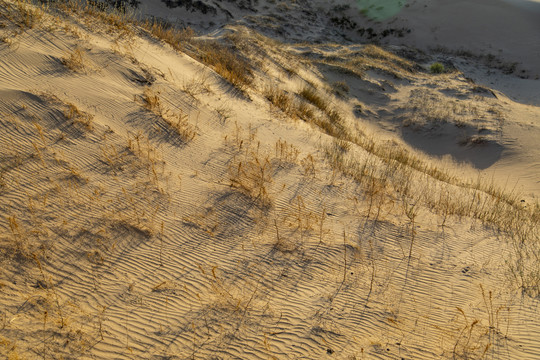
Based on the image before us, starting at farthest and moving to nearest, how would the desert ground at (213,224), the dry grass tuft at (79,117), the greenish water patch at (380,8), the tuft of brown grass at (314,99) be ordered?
1. the greenish water patch at (380,8)
2. the tuft of brown grass at (314,99)
3. the dry grass tuft at (79,117)
4. the desert ground at (213,224)

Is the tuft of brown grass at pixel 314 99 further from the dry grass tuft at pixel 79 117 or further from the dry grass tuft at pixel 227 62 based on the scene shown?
the dry grass tuft at pixel 79 117

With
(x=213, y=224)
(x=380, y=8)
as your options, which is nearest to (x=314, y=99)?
(x=213, y=224)

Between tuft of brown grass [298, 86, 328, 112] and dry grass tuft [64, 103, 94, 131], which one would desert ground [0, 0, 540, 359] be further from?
tuft of brown grass [298, 86, 328, 112]

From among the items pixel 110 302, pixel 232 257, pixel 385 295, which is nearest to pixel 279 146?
pixel 232 257

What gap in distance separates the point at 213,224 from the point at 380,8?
2927 cm

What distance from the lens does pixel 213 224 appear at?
4555mm

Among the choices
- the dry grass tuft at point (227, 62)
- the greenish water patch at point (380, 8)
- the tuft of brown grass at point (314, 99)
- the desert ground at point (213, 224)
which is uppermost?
the greenish water patch at point (380, 8)

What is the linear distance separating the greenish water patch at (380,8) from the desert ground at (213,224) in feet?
67.4

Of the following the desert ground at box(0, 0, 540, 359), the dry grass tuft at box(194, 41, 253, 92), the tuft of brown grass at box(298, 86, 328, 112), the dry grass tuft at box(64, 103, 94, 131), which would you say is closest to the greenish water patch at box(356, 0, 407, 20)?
the tuft of brown grass at box(298, 86, 328, 112)

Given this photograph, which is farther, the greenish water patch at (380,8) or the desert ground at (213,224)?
the greenish water patch at (380,8)

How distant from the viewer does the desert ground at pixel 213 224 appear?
318cm

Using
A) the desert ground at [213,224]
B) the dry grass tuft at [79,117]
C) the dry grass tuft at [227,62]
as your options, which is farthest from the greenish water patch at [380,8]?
the dry grass tuft at [79,117]

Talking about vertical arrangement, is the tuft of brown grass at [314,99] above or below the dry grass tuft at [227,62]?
below

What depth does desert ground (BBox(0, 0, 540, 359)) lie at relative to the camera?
125 inches
